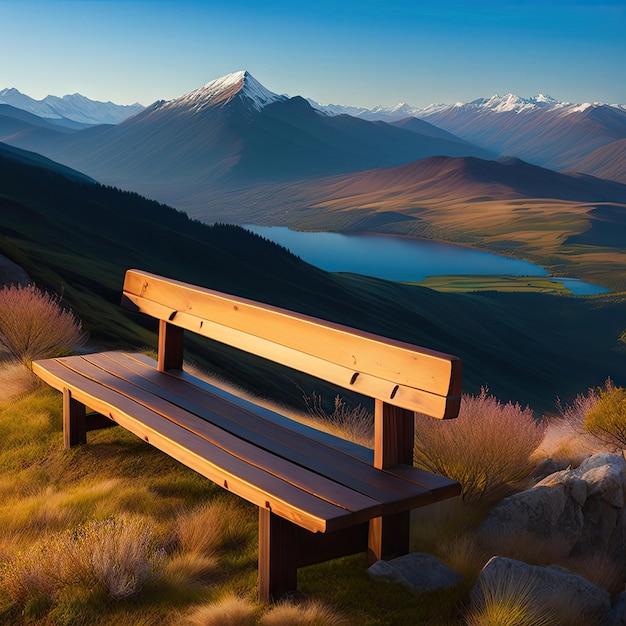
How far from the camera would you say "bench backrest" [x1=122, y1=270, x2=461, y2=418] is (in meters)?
3.28

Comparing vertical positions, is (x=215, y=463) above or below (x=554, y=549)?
above

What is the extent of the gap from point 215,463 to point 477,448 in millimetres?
2319

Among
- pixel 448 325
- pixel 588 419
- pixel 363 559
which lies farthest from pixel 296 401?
pixel 448 325

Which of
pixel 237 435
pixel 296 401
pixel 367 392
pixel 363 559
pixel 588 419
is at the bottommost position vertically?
pixel 296 401

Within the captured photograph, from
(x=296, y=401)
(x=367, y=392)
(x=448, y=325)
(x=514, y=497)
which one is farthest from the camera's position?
(x=448, y=325)

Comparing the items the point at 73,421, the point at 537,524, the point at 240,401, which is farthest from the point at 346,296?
the point at 537,524

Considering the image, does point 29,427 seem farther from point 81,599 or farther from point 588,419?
point 588,419

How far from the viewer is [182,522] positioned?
167 inches

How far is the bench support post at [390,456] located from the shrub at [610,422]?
6.83 meters

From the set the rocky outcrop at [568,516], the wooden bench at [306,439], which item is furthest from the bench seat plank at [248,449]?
the rocky outcrop at [568,516]

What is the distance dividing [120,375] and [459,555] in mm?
3028

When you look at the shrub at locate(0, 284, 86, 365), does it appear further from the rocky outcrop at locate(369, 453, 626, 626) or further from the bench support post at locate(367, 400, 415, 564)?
the rocky outcrop at locate(369, 453, 626, 626)

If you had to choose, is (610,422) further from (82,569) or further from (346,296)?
(346,296)

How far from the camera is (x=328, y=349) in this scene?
3.85 meters
